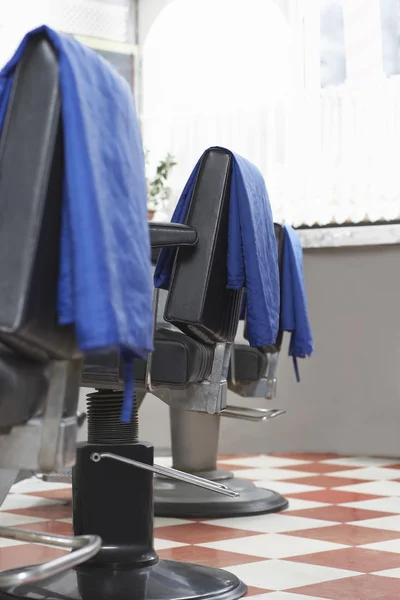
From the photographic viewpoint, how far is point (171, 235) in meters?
1.99

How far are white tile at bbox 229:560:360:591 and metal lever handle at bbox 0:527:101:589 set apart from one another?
77 centimetres

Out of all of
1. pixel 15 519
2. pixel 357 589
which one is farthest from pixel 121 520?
pixel 15 519

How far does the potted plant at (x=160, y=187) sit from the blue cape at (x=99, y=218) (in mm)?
3425

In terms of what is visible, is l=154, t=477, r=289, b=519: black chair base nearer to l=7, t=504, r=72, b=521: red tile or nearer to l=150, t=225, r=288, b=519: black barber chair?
l=150, t=225, r=288, b=519: black barber chair

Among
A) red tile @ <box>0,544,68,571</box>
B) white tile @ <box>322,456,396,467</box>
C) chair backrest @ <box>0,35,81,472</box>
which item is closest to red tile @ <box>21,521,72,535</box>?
red tile @ <box>0,544,68,571</box>

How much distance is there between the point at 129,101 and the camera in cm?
Result: 149

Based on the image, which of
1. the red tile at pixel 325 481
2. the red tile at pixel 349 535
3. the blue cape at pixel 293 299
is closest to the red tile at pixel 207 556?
the red tile at pixel 349 535

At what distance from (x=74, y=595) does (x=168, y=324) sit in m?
0.73

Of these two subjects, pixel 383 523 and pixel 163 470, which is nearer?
pixel 163 470

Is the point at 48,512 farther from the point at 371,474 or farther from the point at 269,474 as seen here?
the point at 371,474

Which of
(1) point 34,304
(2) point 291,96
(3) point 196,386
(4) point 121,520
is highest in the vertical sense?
(2) point 291,96

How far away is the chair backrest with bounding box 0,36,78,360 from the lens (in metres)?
1.26

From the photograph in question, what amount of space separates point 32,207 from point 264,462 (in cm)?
344

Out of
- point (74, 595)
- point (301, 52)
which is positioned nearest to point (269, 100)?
point (301, 52)
